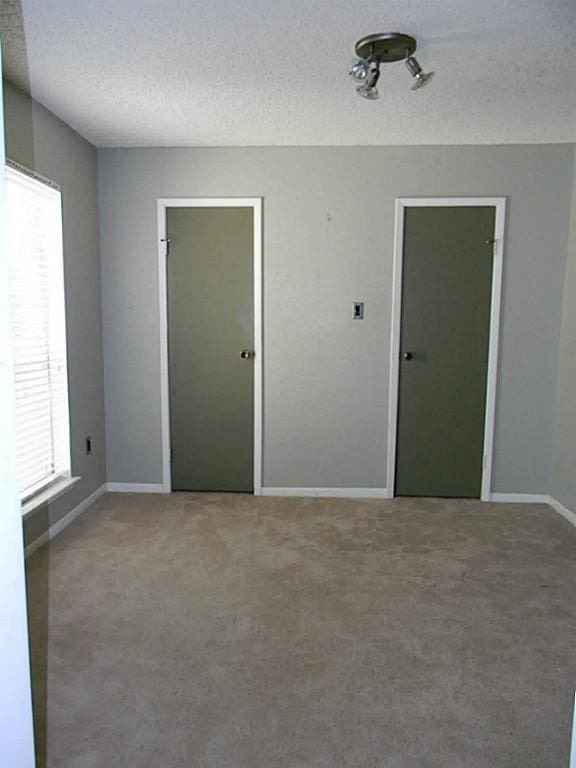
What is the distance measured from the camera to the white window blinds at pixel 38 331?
273cm

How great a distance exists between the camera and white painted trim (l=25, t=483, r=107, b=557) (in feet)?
9.23

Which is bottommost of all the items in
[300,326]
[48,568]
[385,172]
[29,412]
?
[48,568]

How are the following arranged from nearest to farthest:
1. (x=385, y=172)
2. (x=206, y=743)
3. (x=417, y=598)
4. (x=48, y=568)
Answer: (x=206, y=743) < (x=417, y=598) < (x=48, y=568) < (x=385, y=172)

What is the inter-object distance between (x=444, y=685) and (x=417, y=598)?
56cm

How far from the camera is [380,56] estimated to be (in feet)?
7.19

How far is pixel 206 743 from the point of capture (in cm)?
155

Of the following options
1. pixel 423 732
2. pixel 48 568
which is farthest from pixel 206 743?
pixel 48 568

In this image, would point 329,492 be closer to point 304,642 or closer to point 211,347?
point 211,347

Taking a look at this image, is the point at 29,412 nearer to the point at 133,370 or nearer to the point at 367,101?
the point at 133,370

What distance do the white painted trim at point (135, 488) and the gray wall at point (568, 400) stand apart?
112 inches

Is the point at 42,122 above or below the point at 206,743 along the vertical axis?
above

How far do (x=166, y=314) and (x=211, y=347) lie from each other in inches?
15.8

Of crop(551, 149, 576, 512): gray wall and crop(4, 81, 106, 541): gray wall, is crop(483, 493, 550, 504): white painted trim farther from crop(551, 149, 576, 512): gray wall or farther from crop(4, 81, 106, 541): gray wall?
crop(4, 81, 106, 541): gray wall

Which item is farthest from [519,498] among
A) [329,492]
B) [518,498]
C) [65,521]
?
[65,521]
